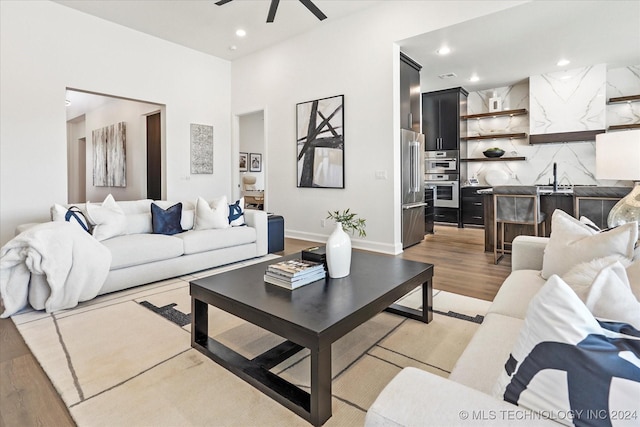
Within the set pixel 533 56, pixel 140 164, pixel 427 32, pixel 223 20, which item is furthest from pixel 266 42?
pixel 533 56

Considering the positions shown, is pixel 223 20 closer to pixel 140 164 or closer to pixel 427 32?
pixel 427 32

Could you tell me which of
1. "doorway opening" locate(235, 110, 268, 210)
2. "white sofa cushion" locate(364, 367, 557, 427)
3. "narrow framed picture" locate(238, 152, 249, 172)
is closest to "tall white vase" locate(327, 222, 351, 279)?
"white sofa cushion" locate(364, 367, 557, 427)

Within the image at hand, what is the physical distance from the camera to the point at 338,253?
6.59 ft

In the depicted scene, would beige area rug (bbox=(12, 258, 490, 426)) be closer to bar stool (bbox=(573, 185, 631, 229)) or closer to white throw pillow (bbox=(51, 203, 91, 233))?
white throw pillow (bbox=(51, 203, 91, 233))

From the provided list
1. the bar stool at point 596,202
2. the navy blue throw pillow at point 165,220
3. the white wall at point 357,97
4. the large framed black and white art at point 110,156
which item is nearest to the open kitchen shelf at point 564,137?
the bar stool at point 596,202

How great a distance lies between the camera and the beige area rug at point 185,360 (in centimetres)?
144

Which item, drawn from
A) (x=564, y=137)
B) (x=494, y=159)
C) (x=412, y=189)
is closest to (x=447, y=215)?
(x=494, y=159)

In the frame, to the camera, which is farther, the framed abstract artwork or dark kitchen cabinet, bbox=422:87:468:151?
dark kitchen cabinet, bbox=422:87:468:151

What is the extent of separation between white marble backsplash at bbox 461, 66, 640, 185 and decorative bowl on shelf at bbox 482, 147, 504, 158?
0.63 feet

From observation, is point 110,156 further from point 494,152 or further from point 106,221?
point 494,152

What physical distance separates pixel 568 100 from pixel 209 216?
6.47 metres

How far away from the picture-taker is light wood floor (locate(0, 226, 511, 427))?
4.68 feet

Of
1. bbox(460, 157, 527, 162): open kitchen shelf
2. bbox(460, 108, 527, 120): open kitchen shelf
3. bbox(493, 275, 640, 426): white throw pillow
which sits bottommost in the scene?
bbox(493, 275, 640, 426): white throw pillow

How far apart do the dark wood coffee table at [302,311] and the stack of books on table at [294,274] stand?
0.14 ft
